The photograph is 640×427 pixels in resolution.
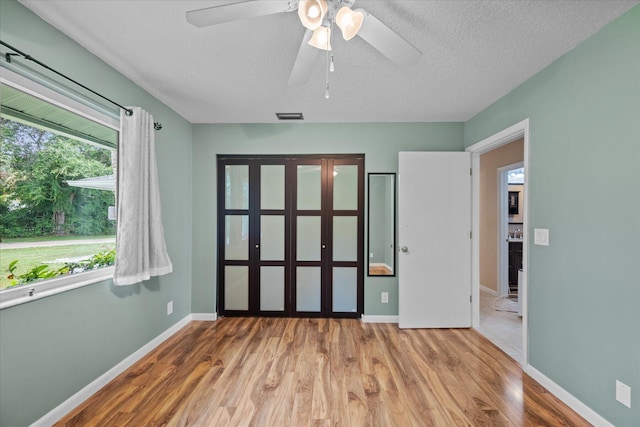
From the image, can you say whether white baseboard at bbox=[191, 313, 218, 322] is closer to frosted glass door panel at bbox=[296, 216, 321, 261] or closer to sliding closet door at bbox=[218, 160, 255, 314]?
sliding closet door at bbox=[218, 160, 255, 314]

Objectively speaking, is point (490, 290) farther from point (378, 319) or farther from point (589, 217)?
point (589, 217)

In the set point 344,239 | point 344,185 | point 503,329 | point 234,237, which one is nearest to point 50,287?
point 234,237

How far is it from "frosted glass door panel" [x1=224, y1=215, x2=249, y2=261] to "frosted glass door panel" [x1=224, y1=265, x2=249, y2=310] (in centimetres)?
16

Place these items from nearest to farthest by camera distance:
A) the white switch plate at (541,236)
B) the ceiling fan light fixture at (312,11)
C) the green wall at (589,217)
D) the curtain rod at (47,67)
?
the ceiling fan light fixture at (312,11), the curtain rod at (47,67), the green wall at (589,217), the white switch plate at (541,236)

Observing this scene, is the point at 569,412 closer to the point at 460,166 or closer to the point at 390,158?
the point at 460,166

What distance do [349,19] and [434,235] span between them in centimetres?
266

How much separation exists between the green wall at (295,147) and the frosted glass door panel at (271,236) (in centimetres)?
62

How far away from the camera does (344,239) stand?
11.9 feet

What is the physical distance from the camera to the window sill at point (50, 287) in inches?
61.3

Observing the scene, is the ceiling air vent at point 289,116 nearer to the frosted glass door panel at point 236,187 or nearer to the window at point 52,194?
the frosted glass door panel at point 236,187

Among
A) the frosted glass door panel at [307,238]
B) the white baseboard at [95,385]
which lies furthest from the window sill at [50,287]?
the frosted glass door panel at [307,238]

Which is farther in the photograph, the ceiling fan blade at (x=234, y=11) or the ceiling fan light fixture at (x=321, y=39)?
the ceiling fan light fixture at (x=321, y=39)

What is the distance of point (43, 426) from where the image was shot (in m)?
1.71

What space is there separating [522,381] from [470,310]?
1.10 meters
